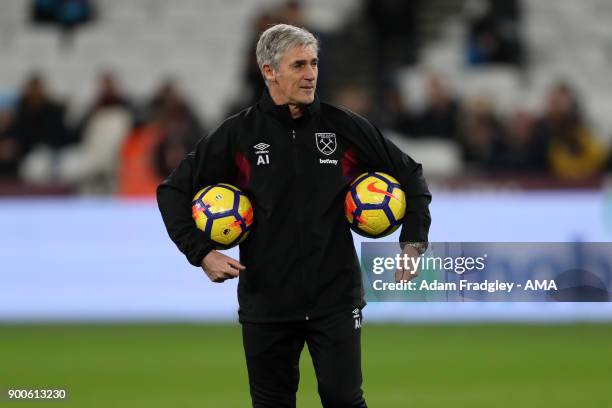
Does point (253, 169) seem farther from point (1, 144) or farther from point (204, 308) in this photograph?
point (1, 144)

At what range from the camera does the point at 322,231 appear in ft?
18.7

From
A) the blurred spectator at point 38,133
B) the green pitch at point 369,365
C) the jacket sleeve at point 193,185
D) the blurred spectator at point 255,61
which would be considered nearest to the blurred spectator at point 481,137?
the blurred spectator at point 255,61

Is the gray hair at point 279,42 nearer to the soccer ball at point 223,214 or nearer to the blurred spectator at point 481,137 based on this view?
the soccer ball at point 223,214

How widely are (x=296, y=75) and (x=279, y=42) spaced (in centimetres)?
17

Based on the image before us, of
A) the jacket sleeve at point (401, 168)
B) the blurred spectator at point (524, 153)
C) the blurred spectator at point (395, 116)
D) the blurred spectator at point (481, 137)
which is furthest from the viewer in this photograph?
the blurred spectator at point (395, 116)

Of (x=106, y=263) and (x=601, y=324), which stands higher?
(x=106, y=263)

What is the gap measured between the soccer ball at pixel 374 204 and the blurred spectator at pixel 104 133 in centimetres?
1060

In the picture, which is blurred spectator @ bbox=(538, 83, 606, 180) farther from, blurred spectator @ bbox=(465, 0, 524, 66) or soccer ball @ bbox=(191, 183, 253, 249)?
soccer ball @ bbox=(191, 183, 253, 249)

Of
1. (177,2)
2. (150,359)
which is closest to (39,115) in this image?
(177,2)

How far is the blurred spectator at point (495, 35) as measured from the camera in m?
18.2

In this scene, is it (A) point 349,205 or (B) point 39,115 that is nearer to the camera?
(A) point 349,205

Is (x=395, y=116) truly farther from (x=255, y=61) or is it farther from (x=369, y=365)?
(x=369, y=365)

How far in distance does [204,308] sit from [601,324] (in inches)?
167

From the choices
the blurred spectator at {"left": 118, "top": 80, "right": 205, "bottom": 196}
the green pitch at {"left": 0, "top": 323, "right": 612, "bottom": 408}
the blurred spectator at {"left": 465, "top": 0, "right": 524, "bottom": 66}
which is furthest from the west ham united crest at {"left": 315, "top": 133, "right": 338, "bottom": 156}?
the blurred spectator at {"left": 465, "top": 0, "right": 524, "bottom": 66}
